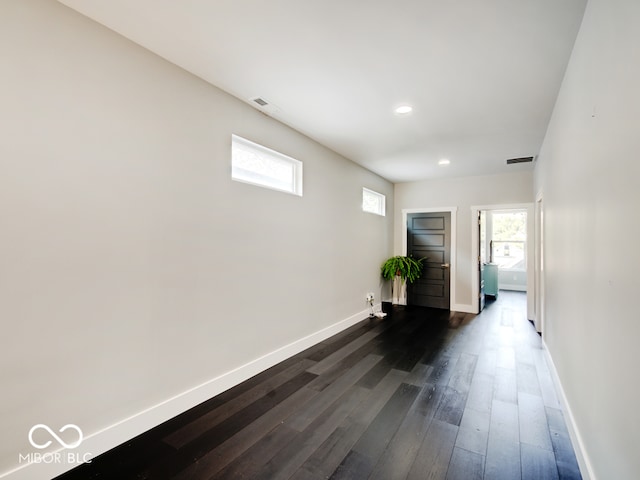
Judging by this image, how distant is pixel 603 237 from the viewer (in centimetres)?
139

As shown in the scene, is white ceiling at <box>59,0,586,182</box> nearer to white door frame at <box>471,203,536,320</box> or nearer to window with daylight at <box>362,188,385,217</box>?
window with daylight at <box>362,188,385,217</box>

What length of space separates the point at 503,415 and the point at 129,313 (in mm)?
2873

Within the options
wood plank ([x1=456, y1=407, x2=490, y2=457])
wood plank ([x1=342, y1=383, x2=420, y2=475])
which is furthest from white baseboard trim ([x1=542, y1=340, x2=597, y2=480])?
wood plank ([x1=342, y1=383, x2=420, y2=475])

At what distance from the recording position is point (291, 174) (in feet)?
12.0

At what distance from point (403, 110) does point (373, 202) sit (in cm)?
293

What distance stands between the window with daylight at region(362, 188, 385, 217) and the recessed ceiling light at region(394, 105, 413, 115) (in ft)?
7.37

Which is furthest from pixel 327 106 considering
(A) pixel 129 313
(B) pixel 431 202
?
(B) pixel 431 202

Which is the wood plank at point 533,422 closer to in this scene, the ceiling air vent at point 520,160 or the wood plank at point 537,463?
the wood plank at point 537,463

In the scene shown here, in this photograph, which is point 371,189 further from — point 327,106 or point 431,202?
point 327,106

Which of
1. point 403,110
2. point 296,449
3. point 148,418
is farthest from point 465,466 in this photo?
point 403,110

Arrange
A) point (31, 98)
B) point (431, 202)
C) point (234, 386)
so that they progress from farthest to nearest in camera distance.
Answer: point (431, 202) < point (234, 386) < point (31, 98)

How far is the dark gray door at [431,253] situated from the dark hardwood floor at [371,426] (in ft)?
8.94

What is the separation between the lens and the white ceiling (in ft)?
5.85

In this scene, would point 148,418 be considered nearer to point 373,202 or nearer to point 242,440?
point 242,440
